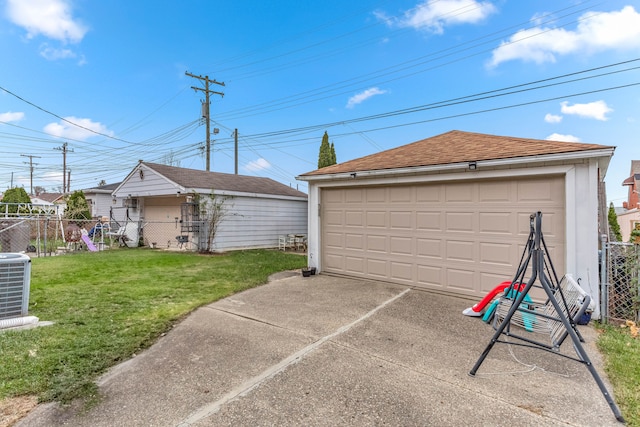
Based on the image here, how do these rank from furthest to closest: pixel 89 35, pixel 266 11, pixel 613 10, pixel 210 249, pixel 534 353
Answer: pixel 266 11 < pixel 89 35 < pixel 210 249 < pixel 613 10 < pixel 534 353

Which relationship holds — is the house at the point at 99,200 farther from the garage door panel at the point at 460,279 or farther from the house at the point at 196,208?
the garage door panel at the point at 460,279

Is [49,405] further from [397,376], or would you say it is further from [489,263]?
[489,263]

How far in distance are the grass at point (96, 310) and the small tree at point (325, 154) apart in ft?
36.6

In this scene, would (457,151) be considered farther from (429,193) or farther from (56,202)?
(56,202)

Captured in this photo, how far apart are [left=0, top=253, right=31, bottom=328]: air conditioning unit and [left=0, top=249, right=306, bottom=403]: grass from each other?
0.30 meters

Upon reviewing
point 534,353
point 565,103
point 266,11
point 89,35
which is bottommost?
point 534,353

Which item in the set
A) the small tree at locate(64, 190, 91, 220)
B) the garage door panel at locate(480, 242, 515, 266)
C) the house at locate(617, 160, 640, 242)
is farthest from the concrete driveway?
the house at locate(617, 160, 640, 242)

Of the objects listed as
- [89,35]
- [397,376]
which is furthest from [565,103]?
[89,35]

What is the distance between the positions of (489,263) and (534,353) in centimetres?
218

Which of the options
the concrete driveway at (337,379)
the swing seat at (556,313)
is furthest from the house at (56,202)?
the swing seat at (556,313)

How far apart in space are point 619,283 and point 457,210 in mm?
2389

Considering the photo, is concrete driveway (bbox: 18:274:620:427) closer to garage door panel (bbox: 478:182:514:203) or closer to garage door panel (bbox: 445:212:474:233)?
garage door panel (bbox: 445:212:474:233)

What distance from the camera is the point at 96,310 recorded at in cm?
461

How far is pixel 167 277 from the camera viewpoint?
23.6 ft
